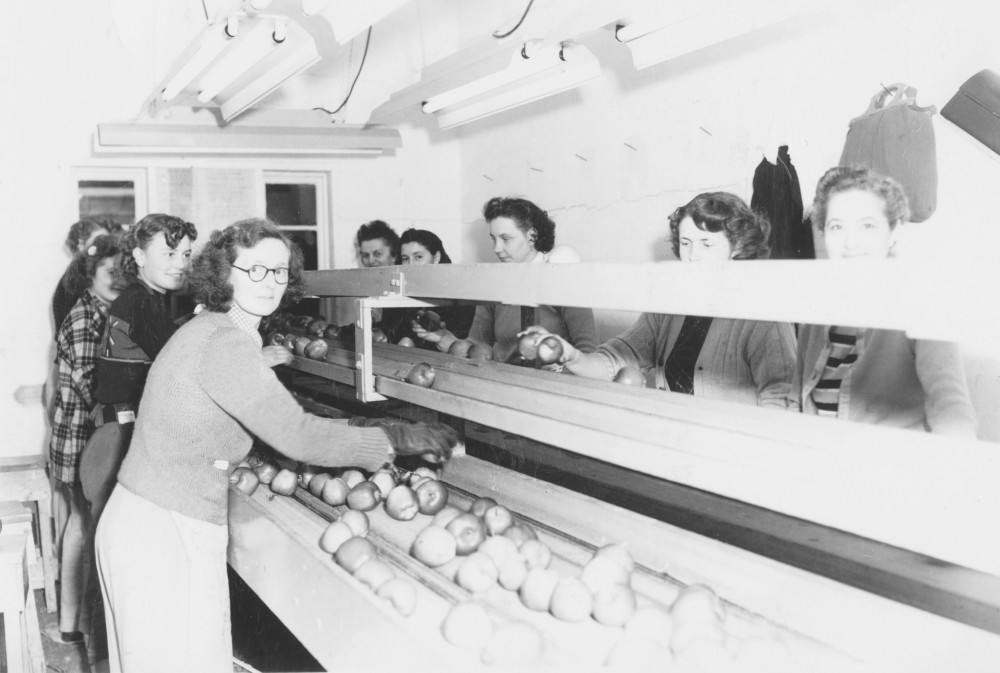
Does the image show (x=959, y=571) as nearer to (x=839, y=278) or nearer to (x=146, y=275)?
(x=839, y=278)

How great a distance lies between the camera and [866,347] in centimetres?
217

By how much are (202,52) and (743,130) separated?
9.07 ft

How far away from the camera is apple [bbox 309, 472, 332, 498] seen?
9.10ft

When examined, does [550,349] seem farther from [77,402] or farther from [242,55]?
[77,402]

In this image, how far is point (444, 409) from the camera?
Answer: 2.29 metres

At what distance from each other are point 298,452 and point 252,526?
388mm

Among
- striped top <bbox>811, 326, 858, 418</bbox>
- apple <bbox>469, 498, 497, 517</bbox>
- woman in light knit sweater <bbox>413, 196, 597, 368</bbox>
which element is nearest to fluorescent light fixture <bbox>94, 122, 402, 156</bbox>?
woman in light knit sweater <bbox>413, 196, 597, 368</bbox>

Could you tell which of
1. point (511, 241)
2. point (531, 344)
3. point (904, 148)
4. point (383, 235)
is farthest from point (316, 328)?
point (904, 148)

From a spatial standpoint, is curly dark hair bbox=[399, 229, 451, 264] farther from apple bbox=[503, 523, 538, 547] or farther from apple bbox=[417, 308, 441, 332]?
apple bbox=[503, 523, 538, 547]

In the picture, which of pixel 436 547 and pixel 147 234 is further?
pixel 147 234

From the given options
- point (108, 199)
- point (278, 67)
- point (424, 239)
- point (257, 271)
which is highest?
point (278, 67)

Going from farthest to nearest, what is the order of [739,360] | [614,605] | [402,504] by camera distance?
1. [739,360]
2. [402,504]
3. [614,605]

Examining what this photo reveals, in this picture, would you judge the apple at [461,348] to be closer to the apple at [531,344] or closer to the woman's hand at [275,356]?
the woman's hand at [275,356]

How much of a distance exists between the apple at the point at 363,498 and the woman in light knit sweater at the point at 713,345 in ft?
2.44
